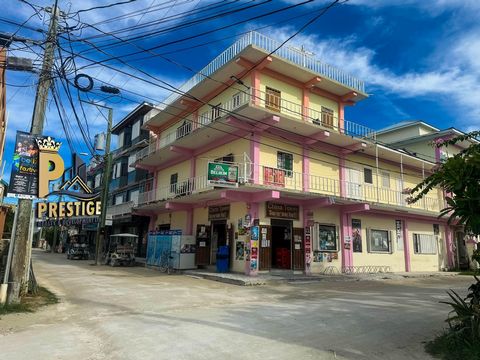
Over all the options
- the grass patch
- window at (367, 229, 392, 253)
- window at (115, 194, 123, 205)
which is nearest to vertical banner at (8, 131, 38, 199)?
the grass patch

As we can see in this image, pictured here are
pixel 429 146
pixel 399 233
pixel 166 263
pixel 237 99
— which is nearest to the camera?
pixel 237 99

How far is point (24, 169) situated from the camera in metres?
10.0

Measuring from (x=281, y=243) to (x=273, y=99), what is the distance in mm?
7284

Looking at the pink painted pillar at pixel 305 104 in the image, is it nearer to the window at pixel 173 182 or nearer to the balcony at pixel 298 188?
the balcony at pixel 298 188

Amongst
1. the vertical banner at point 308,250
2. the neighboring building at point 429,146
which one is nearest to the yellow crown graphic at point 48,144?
the vertical banner at point 308,250

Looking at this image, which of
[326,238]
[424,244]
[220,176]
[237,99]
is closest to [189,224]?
[220,176]

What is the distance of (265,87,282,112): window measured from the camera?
61.4 feet

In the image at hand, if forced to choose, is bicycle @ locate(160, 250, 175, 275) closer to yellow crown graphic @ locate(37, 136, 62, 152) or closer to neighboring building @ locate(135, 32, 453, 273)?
neighboring building @ locate(135, 32, 453, 273)

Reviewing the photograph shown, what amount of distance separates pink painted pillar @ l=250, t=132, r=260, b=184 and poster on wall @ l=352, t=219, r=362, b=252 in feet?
23.5

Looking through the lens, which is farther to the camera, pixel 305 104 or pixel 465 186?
pixel 305 104

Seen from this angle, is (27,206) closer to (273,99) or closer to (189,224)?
(273,99)

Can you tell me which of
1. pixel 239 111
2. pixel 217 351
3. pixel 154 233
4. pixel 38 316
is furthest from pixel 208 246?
pixel 217 351

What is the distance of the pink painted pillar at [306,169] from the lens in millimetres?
19203

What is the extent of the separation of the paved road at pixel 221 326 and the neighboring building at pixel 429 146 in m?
17.0
